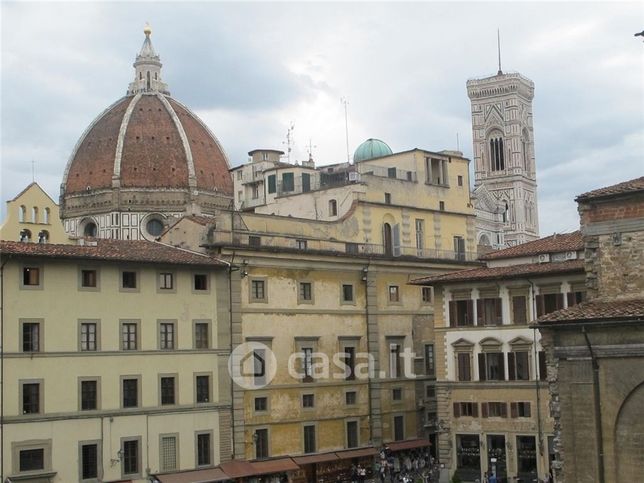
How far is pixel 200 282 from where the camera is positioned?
5372cm

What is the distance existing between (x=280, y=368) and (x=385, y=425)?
8.33 meters

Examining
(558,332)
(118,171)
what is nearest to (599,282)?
(558,332)

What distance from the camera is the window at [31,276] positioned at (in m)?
47.3

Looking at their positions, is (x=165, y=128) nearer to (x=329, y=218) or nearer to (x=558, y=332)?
(x=329, y=218)

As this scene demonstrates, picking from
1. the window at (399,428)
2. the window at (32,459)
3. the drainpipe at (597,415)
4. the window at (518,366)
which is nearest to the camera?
the drainpipe at (597,415)

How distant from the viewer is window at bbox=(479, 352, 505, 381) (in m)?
54.5

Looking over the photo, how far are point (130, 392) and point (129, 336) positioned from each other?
2.51 meters

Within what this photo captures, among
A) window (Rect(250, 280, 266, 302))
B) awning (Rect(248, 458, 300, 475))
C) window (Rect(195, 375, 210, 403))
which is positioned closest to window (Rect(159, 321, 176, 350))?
window (Rect(195, 375, 210, 403))

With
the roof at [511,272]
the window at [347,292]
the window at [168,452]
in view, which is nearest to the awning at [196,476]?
the window at [168,452]

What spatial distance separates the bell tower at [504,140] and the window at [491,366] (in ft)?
405

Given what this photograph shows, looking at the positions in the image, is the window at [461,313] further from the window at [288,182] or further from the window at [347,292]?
the window at [288,182]

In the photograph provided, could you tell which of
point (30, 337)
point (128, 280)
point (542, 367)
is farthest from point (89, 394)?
point (542, 367)

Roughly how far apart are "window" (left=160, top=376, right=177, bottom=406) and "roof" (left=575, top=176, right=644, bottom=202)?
2406cm

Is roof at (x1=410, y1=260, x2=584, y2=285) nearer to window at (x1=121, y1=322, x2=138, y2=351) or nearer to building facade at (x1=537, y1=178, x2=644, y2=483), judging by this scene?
window at (x1=121, y1=322, x2=138, y2=351)
